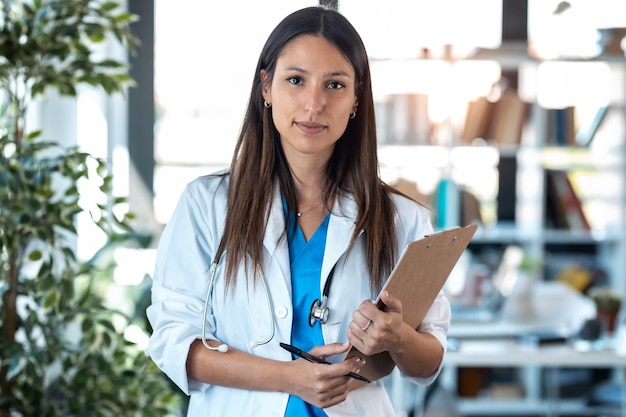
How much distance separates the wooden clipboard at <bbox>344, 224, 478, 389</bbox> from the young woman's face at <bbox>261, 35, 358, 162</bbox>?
277 mm

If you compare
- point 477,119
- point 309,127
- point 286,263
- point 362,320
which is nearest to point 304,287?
point 286,263

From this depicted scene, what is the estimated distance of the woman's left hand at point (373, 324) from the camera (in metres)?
1.43

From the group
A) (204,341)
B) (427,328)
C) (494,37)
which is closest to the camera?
(204,341)

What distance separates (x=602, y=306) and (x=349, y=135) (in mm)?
2022

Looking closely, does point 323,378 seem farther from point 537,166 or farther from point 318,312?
A: point 537,166

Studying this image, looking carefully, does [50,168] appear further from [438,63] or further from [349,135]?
[438,63]

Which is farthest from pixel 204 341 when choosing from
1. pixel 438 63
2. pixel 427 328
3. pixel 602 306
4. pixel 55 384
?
pixel 438 63

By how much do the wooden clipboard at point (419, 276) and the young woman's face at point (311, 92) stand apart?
277 millimetres

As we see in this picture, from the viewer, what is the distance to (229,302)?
1560 millimetres

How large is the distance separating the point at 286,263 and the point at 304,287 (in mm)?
55

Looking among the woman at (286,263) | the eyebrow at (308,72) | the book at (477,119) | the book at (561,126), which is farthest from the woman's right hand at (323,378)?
the book at (561,126)

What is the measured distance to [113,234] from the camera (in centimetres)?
250

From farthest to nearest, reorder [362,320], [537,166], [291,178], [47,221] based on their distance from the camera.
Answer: [537,166] → [47,221] → [291,178] → [362,320]

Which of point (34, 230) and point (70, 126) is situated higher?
point (70, 126)
